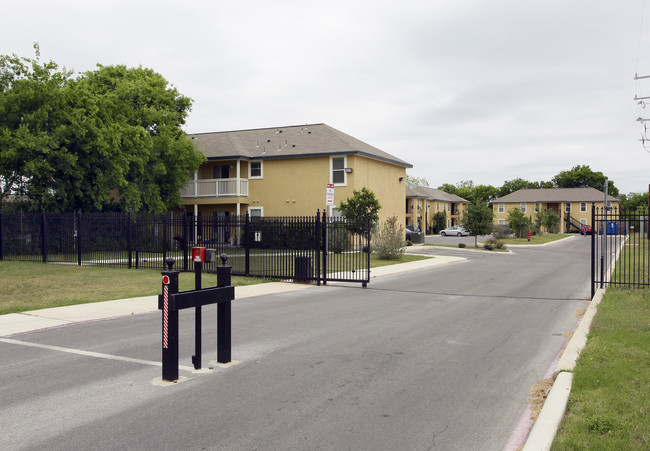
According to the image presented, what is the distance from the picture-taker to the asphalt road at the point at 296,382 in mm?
4777

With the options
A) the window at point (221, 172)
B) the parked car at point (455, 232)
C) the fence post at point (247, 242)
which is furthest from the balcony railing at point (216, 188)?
the parked car at point (455, 232)

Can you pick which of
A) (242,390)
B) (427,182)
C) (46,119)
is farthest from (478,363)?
(427,182)

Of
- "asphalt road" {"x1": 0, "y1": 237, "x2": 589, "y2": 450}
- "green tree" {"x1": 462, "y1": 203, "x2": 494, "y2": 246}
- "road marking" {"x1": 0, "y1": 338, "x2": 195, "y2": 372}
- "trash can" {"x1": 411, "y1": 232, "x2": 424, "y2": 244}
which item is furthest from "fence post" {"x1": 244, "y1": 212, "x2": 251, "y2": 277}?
"trash can" {"x1": 411, "y1": 232, "x2": 424, "y2": 244}

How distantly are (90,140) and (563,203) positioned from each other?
7590cm

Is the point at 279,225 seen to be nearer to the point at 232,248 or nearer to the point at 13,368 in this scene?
the point at 232,248

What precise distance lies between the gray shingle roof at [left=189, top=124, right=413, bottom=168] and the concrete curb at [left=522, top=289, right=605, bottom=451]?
25.5 meters

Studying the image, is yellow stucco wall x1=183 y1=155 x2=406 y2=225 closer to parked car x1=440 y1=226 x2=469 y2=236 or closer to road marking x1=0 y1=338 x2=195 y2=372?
road marking x1=0 y1=338 x2=195 y2=372

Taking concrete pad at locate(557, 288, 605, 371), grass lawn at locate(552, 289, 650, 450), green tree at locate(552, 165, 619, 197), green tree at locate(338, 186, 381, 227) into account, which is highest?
green tree at locate(552, 165, 619, 197)

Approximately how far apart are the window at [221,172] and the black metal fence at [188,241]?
15.1 metres

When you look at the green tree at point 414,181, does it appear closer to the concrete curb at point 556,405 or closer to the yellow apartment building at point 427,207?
the yellow apartment building at point 427,207

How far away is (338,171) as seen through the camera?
33031 mm

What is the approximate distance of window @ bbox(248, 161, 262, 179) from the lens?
35.4m

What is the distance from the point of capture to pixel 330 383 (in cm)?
630

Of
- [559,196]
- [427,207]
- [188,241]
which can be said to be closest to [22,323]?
[188,241]
